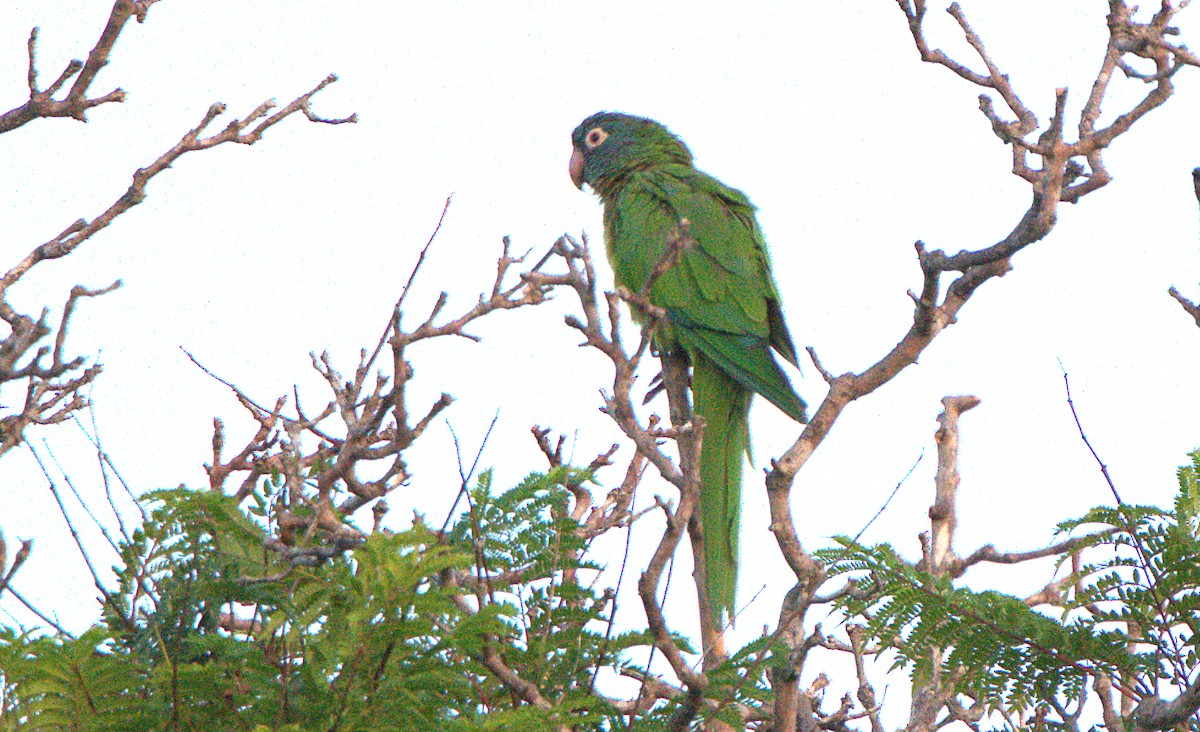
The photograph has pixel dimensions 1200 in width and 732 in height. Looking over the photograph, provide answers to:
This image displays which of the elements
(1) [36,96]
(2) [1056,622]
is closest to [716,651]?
(2) [1056,622]

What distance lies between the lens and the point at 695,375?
19.2 feet

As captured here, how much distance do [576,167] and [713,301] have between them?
2.08 m

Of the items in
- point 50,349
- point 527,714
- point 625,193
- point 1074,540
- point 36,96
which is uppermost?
point 625,193

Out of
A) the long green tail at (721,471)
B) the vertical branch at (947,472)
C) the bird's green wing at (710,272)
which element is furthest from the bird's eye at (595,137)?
the vertical branch at (947,472)

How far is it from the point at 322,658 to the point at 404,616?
34 cm

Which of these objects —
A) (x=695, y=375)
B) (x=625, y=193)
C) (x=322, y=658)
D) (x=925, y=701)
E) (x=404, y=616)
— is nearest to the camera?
(x=404, y=616)

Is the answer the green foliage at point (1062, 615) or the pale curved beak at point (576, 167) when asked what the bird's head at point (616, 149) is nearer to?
the pale curved beak at point (576, 167)

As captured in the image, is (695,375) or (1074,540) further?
(695,375)

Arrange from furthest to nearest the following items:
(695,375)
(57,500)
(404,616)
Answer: (695,375) < (57,500) < (404,616)

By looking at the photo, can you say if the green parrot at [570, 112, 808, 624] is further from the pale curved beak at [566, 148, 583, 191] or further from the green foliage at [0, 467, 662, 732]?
the green foliage at [0, 467, 662, 732]

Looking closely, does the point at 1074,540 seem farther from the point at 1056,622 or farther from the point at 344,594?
the point at 344,594

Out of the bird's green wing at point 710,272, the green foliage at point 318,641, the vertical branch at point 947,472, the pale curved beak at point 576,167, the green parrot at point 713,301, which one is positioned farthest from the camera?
the pale curved beak at point 576,167

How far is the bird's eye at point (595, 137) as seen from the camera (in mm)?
7379

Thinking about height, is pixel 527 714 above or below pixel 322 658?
below
